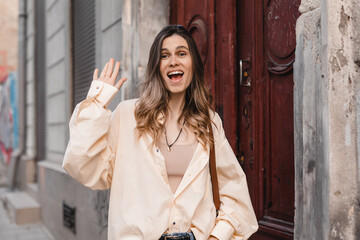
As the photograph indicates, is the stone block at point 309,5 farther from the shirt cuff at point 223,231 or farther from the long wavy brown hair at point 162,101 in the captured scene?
the shirt cuff at point 223,231

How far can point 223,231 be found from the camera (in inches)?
84.7

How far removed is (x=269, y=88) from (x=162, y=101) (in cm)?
98

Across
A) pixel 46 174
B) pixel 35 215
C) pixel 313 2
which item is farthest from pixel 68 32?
pixel 313 2

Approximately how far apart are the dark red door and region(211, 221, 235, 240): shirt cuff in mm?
645

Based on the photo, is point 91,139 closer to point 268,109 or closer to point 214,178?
point 214,178

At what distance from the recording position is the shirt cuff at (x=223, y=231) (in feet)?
7.02

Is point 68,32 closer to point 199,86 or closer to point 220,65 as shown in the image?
point 220,65

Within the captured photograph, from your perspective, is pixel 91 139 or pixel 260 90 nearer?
pixel 91 139

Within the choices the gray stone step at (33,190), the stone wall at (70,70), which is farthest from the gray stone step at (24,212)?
the stone wall at (70,70)

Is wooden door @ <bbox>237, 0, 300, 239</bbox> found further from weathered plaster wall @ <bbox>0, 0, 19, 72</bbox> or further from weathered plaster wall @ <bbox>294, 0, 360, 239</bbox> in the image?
weathered plaster wall @ <bbox>0, 0, 19, 72</bbox>

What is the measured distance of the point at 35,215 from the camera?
303 inches

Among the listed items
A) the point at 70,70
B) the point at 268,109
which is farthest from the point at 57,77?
the point at 268,109

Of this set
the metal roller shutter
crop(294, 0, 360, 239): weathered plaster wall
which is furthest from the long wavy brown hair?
the metal roller shutter

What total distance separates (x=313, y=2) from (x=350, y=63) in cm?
38
